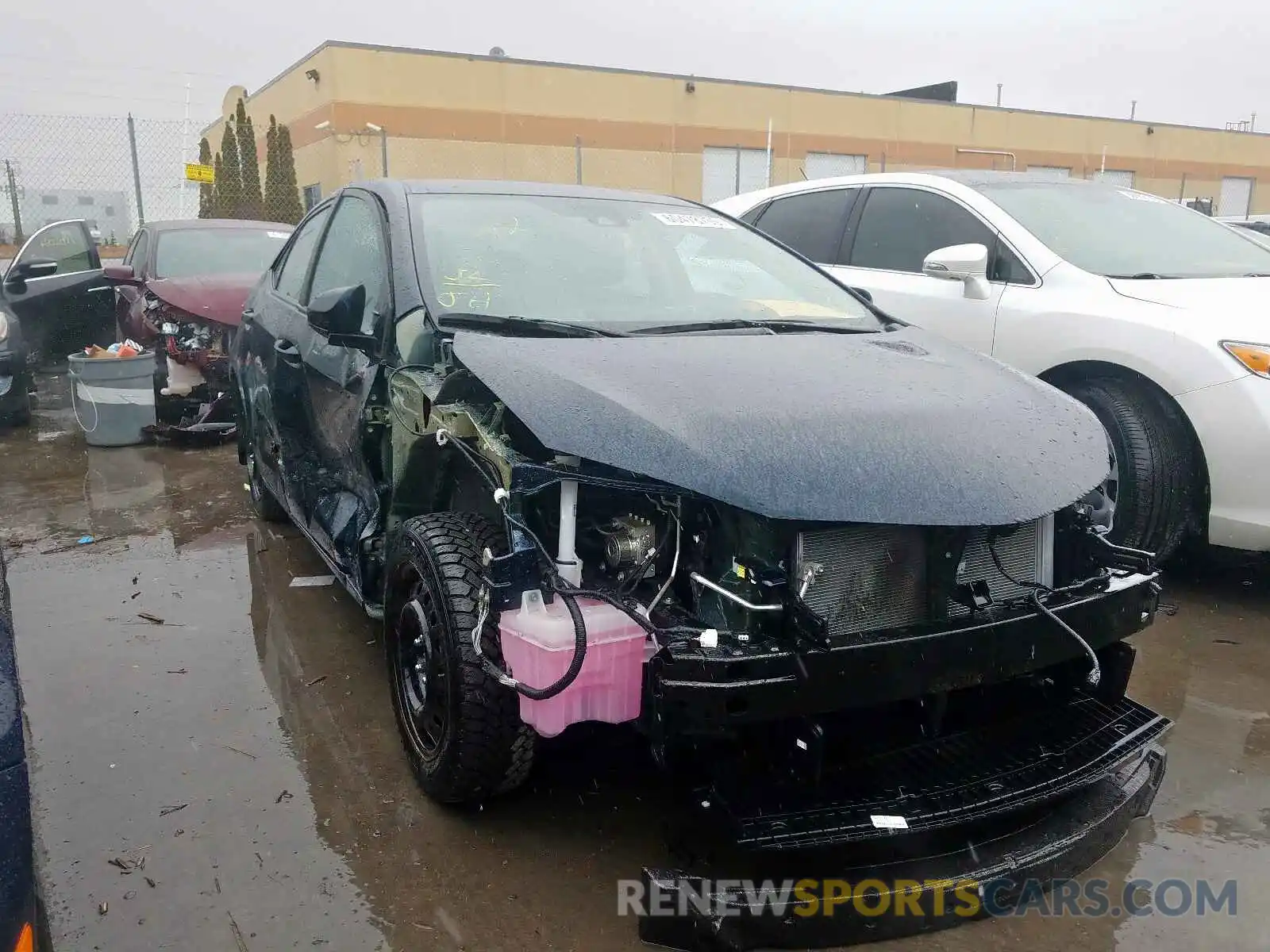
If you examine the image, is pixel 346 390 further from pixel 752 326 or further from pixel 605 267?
pixel 752 326

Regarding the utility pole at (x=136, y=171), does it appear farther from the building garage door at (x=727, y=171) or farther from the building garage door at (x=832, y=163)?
the building garage door at (x=832, y=163)

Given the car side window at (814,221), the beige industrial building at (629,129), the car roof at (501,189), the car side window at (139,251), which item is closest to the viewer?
the car roof at (501,189)

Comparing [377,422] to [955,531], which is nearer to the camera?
[955,531]

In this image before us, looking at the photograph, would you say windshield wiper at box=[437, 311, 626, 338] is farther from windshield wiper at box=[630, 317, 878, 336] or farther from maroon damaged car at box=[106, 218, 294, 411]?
maroon damaged car at box=[106, 218, 294, 411]

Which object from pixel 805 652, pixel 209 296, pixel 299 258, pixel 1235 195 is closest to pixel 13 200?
pixel 209 296

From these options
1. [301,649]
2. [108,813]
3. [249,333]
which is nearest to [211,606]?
[301,649]

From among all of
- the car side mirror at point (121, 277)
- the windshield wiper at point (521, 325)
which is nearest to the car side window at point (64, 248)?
the car side mirror at point (121, 277)

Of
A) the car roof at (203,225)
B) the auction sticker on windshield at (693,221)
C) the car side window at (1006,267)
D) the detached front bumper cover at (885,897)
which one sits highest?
the auction sticker on windshield at (693,221)

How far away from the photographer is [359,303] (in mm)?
3107

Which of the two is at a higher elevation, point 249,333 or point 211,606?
point 249,333

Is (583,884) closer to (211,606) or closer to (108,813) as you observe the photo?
(108,813)

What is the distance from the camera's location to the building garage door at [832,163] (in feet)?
89.2

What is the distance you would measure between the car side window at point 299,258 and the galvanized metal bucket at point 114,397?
306 cm

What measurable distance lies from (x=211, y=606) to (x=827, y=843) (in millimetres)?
3005
